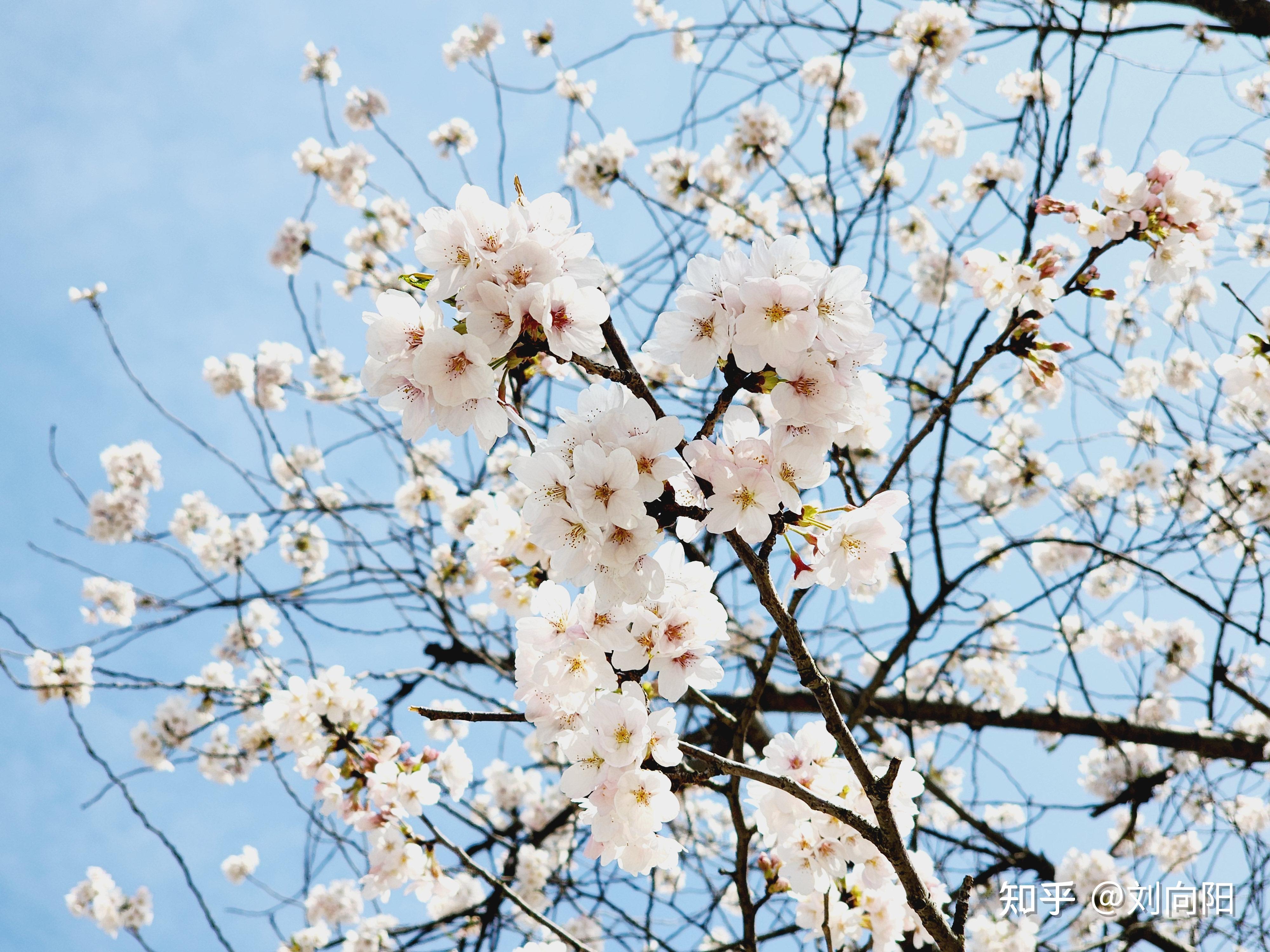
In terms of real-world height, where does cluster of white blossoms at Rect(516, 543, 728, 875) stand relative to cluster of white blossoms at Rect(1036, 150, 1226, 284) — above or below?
below

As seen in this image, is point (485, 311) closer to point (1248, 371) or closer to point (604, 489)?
point (604, 489)

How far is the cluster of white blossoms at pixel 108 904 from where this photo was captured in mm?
5359

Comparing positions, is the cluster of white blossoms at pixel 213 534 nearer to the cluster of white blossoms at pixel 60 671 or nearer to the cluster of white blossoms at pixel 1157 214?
the cluster of white blossoms at pixel 60 671

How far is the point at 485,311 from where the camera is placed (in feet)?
3.63

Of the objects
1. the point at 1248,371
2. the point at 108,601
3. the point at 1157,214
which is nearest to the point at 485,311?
the point at 1157,214

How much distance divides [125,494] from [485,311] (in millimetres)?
5638

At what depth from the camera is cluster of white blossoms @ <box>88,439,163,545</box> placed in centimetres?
556

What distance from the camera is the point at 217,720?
3.71 metres

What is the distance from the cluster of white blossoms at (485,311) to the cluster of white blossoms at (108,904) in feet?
19.6

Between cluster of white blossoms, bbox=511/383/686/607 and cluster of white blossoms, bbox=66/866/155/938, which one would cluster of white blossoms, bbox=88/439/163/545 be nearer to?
cluster of white blossoms, bbox=66/866/155/938

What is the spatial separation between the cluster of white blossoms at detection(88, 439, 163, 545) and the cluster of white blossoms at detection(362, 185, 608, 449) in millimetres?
5261

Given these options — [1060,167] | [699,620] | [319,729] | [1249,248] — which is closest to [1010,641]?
[1249,248]

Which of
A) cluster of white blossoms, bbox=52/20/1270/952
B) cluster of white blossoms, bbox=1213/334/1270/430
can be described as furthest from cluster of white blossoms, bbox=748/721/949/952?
cluster of white blossoms, bbox=1213/334/1270/430

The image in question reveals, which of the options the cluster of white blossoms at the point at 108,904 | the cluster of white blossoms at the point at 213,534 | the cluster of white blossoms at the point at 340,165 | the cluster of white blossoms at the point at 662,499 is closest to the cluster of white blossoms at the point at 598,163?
the cluster of white blossoms at the point at 662,499
